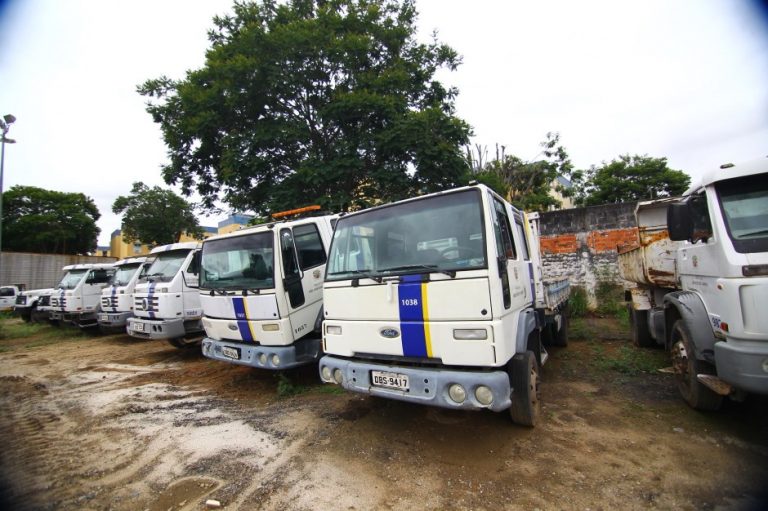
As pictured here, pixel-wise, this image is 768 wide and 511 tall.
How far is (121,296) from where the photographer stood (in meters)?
9.23

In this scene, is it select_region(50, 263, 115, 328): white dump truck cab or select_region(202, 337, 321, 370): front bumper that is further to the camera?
select_region(50, 263, 115, 328): white dump truck cab

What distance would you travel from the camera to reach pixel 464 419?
12.7ft

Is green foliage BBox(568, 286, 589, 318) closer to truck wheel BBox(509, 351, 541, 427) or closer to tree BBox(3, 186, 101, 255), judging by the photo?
→ truck wheel BBox(509, 351, 541, 427)

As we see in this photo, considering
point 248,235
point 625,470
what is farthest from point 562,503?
point 248,235

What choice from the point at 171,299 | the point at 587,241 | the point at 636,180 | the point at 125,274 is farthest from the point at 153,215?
the point at 636,180

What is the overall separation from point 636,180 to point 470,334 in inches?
1170

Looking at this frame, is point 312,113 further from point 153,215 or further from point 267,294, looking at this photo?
point 153,215

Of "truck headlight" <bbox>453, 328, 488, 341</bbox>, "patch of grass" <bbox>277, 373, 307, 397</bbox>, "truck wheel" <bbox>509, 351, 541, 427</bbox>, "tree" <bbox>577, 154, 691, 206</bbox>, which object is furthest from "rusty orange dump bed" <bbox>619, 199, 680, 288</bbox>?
"tree" <bbox>577, 154, 691, 206</bbox>

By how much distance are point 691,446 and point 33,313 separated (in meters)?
18.9

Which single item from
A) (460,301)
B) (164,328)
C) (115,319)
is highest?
(460,301)

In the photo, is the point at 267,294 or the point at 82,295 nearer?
the point at 267,294

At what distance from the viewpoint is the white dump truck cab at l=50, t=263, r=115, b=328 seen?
10.8 meters

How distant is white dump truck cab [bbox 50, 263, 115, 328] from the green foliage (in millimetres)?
13079

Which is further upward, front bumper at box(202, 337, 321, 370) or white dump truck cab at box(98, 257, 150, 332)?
white dump truck cab at box(98, 257, 150, 332)
